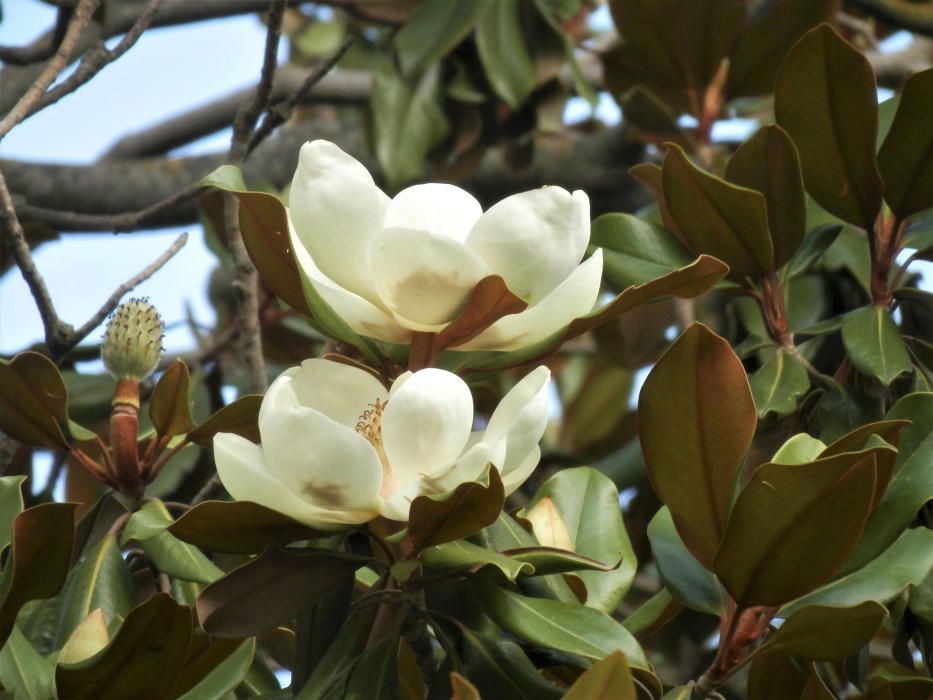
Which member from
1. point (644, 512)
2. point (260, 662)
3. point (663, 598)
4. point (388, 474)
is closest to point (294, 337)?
point (644, 512)

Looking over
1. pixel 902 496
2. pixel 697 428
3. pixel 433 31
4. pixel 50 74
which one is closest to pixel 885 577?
pixel 902 496

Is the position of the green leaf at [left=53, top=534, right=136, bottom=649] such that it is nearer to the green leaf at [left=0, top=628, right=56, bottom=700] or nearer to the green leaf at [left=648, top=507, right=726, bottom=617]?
the green leaf at [left=0, top=628, right=56, bottom=700]

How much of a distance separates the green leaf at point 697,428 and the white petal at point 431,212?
0.55 ft

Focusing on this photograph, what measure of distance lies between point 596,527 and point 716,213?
31 cm

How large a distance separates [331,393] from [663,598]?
340mm

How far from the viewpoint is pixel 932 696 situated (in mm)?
985

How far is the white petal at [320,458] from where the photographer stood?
79 centimetres

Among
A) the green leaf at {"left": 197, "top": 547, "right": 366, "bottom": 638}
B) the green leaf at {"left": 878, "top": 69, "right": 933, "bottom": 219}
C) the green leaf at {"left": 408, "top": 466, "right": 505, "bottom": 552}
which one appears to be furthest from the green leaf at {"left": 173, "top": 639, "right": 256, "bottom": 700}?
the green leaf at {"left": 878, "top": 69, "right": 933, "bottom": 219}

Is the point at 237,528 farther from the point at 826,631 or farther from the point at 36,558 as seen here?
the point at 826,631

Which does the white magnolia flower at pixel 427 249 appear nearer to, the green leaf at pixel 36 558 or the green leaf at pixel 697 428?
the green leaf at pixel 697 428

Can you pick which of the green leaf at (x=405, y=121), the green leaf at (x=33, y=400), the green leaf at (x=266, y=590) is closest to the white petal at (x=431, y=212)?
the green leaf at (x=266, y=590)

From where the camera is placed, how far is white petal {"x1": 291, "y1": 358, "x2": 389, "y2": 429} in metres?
0.92

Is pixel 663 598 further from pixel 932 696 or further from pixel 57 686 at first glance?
pixel 57 686

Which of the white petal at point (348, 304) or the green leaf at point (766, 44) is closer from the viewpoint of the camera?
the white petal at point (348, 304)
